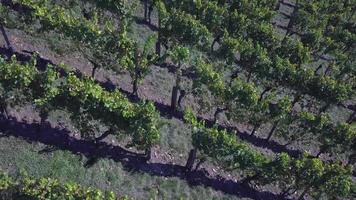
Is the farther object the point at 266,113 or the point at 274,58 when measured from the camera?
the point at 274,58

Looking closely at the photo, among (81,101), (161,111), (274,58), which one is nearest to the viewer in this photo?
(81,101)

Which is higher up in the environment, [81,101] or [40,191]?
[81,101]

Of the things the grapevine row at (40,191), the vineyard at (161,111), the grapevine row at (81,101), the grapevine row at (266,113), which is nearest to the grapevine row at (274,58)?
the vineyard at (161,111)

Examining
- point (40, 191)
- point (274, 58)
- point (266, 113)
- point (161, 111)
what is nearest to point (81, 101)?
point (40, 191)

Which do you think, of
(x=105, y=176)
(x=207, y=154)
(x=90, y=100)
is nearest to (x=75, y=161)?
(x=105, y=176)

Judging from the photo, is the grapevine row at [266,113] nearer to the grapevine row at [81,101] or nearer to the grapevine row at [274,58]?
the grapevine row at [274,58]

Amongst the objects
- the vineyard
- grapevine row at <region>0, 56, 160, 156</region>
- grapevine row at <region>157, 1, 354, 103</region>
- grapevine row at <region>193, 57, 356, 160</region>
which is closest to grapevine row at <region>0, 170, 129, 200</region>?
the vineyard

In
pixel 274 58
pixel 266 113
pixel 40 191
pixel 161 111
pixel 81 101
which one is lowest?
pixel 161 111

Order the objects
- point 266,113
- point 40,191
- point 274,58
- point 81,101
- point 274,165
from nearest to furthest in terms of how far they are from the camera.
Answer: point 40,191, point 81,101, point 274,165, point 266,113, point 274,58

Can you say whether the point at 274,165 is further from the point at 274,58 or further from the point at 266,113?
the point at 274,58
